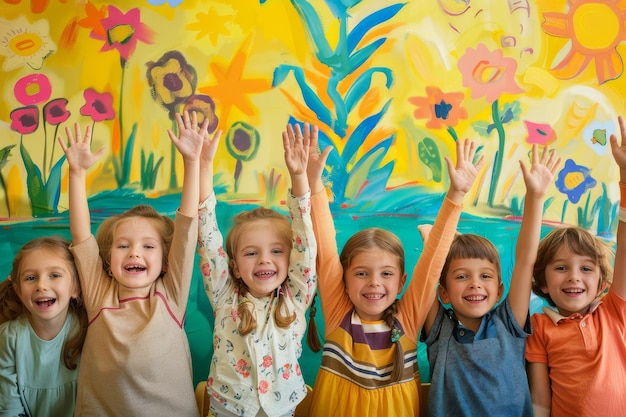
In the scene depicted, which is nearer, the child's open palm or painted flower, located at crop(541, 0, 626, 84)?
the child's open palm

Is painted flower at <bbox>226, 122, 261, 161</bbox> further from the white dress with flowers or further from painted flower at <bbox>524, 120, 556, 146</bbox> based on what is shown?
painted flower at <bbox>524, 120, 556, 146</bbox>

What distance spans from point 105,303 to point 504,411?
1.23 m

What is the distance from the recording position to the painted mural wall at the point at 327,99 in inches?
82.9

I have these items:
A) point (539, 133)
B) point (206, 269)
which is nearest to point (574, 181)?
point (539, 133)

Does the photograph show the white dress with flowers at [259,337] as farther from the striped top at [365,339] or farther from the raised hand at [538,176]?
the raised hand at [538,176]

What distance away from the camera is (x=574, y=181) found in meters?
2.25

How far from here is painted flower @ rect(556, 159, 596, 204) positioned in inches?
88.4

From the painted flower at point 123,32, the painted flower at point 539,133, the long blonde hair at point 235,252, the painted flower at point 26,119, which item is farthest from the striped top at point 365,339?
the painted flower at point 26,119

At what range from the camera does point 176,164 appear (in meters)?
2.12

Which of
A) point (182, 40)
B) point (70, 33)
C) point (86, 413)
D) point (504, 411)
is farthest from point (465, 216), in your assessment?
point (70, 33)

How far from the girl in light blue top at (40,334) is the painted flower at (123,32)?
2.39ft

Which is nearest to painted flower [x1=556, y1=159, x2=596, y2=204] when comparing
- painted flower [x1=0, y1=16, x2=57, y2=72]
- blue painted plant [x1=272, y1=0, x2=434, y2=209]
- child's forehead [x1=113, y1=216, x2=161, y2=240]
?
blue painted plant [x1=272, y1=0, x2=434, y2=209]

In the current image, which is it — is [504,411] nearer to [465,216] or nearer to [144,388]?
[465,216]

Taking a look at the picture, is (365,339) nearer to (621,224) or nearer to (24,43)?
(621,224)
